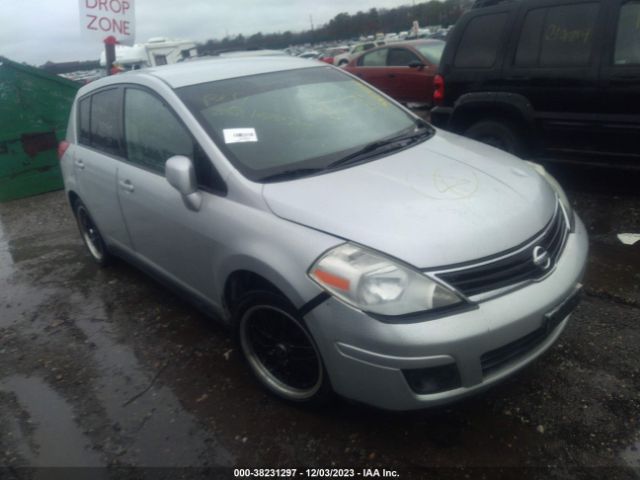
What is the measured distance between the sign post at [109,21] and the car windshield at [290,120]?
14.2 feet

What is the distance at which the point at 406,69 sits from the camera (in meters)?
10.7

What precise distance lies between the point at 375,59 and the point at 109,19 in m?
6.53

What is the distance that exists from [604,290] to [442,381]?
196 cm

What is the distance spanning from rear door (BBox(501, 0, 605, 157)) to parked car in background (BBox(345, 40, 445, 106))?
17.3 ft

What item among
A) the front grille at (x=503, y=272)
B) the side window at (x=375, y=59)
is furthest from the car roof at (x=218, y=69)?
the side window at (x=375, y=59)

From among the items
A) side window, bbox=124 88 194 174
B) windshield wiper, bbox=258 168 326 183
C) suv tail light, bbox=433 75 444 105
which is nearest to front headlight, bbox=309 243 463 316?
windshield wiper, bbox=258 168 326 183

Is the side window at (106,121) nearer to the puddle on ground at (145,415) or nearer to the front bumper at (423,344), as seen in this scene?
the puddle on ground at (145,415)

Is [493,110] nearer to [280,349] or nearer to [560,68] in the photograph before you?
[560,68]

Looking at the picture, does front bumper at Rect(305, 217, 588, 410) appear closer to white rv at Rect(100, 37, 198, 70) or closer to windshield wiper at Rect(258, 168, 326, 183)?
windshield wiper at Rect(258, 168, 326, 183)

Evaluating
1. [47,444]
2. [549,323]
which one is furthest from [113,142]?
[549,323]

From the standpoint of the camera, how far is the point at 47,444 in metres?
2.64

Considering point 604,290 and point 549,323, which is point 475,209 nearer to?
point 549,323

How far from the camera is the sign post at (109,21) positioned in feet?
21.0

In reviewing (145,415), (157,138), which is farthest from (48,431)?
(157,138)
